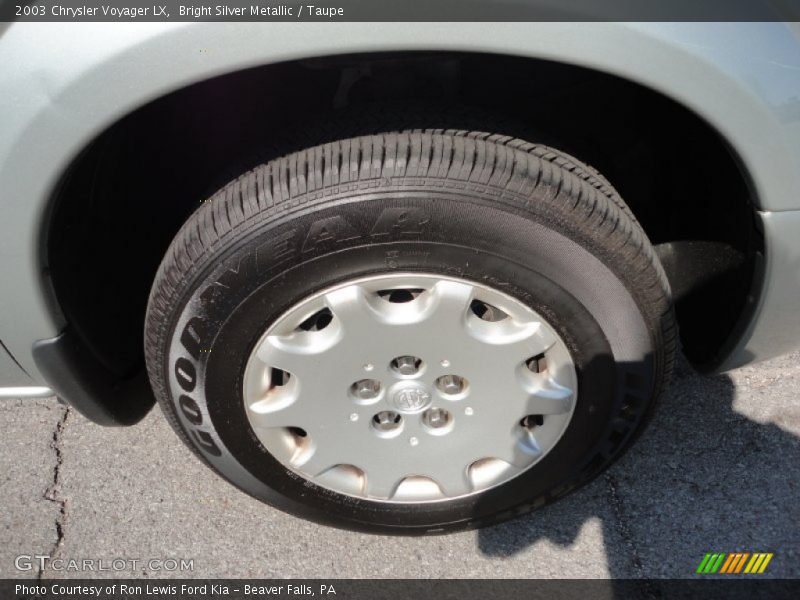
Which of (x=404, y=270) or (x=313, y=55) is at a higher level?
(x=313, y=55)

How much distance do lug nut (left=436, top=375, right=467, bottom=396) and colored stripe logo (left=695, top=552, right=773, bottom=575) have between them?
0.73 m

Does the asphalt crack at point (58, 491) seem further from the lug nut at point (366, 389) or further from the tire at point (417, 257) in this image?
the lug nut at point (366, 389)

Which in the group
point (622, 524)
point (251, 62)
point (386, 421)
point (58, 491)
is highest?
point (251, 62)

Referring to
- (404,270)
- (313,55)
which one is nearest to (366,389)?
(404,270)

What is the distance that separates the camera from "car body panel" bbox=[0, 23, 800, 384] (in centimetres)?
116

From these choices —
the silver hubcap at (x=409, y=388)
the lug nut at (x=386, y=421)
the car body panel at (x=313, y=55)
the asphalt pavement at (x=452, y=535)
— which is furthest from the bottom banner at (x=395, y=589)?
the car body panel at (x=313, y=55)

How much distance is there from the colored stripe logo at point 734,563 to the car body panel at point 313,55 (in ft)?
3.11

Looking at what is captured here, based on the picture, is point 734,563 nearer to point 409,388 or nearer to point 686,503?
point 686,503

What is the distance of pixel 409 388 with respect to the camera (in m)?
1.55

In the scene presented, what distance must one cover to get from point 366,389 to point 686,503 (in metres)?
0.89

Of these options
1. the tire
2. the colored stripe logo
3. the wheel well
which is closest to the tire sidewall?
the tire

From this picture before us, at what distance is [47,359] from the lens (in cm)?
155

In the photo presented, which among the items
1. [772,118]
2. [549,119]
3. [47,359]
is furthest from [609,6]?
[47,359]

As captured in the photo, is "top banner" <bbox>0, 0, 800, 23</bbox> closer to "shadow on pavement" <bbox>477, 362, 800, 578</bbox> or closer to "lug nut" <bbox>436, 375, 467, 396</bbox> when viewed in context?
"lug nut" <bbox>436, 375, 467, 396</bbox>
